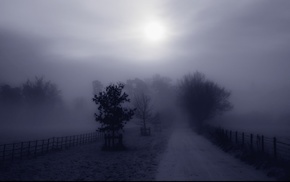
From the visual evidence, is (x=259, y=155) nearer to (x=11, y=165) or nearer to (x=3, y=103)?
(x=11, y=165)

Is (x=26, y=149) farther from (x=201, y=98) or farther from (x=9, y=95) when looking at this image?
(x=9, y=95)

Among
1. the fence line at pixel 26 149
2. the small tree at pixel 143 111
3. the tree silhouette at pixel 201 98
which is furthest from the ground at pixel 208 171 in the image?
the tree silhouette at pixel 201 98

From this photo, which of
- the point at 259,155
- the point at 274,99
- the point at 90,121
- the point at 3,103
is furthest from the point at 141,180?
the point at 274,99

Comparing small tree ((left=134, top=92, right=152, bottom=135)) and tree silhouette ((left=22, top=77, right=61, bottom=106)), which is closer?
small tree ((left=134, top=92, right=152, bottom=135))

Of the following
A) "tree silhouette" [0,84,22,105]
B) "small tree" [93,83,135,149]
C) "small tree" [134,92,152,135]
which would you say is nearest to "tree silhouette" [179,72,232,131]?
"small tree" [134,92,152,135]

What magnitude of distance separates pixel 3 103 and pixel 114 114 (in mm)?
80680

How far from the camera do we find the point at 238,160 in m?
21.5

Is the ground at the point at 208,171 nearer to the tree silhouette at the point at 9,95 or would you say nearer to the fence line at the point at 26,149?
the fence line at the point at 26,149

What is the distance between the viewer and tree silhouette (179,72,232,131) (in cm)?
7944

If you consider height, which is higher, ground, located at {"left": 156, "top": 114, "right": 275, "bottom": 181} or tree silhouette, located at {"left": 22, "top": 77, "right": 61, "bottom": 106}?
tree silhouette, located at {"left": 22, "top": 77, "right": 61, "bottom": 106}

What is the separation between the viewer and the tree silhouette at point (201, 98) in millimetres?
79438

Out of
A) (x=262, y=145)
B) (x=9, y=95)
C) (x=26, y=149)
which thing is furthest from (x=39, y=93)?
(x=262, y=145)

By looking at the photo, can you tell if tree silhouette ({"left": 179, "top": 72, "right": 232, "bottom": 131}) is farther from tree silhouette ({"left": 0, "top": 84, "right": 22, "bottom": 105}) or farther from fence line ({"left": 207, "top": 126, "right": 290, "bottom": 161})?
tree silhouette ({"left": 0, "top": 84, "right": 22, "bottom": 105})

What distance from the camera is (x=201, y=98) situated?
80.3 m
